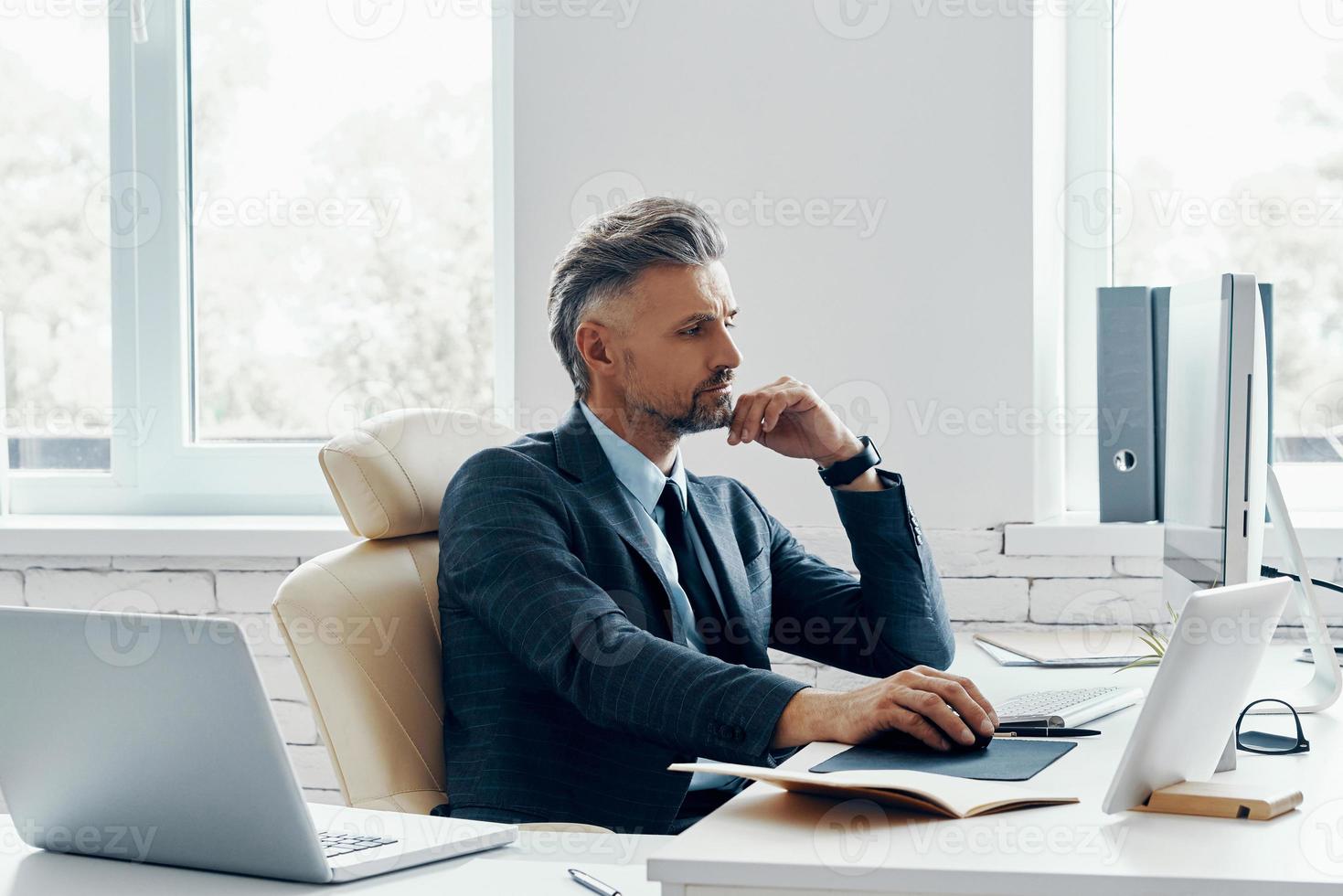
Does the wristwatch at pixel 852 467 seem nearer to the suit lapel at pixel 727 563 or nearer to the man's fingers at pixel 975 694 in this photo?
the suit lapel at pixel 727 563

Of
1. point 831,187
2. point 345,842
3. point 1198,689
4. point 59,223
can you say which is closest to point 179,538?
point 59,223

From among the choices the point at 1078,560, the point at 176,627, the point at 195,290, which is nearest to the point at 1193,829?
the point at 176,627

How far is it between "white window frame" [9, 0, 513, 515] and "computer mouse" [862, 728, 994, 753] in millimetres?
1613

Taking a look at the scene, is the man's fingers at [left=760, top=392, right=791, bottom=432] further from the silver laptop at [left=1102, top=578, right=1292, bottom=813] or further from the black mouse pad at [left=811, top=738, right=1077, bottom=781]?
the silver laptop at [left=1102, top=578, right=1292, bottom=813]

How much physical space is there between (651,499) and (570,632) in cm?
35

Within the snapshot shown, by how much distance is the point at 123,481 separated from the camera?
Result: 2482mm

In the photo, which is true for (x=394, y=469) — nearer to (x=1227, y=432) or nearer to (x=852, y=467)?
(x=852, y=467)

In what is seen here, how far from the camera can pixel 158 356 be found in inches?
97.1

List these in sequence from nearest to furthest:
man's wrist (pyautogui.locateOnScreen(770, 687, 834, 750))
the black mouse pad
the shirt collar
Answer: the black mouse pad, man's wrist (pyautogui.locateOnScreen(770, 687, 834, 750)), the shirt collar

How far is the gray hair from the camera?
162cm

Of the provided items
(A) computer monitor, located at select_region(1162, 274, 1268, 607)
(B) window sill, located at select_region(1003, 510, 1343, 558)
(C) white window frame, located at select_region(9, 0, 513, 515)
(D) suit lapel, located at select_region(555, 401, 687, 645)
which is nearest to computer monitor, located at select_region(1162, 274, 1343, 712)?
(A) computer monitor, located at select_region(1162, 274, 1268, 607)

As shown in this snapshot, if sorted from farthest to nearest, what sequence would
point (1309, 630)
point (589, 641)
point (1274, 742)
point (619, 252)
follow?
point (619, 252) → point (1309, 630) → point (589, 641) → point (1274, 742)

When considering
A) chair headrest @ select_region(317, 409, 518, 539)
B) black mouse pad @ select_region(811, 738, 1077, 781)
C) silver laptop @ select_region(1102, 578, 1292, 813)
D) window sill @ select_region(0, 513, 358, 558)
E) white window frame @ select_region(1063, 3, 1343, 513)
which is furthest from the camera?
white window frame @ select_region(1063, 3, 1343, 513)

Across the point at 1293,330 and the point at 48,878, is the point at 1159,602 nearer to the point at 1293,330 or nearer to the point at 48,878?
the point at 1293,330
